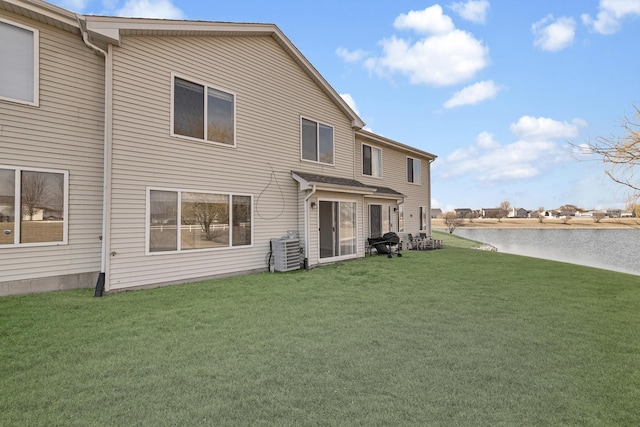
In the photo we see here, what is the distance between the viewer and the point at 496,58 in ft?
42.0

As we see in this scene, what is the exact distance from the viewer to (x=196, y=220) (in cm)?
723

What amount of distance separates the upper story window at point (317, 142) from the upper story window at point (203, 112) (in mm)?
2796

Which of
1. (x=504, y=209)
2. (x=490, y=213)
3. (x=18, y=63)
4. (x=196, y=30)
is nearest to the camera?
(x=18, y=63)

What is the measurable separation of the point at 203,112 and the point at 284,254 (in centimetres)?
431

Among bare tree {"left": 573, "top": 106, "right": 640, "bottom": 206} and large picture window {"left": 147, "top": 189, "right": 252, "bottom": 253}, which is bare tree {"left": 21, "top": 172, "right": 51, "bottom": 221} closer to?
large picture window {"left": 147, "top": 189, "right": 252, "bottom": 253}

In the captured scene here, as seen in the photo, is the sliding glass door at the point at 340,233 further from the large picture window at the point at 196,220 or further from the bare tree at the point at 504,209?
the bare tree at the point at 504,209

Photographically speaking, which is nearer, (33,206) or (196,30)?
(33,206)

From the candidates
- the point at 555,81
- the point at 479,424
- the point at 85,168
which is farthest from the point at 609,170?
the point at 555,81

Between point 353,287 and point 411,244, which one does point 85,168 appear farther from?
point 411,244

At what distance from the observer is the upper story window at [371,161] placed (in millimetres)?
13532

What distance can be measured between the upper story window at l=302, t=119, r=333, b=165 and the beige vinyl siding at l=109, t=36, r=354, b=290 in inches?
10.6

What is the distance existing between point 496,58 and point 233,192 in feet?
41.2

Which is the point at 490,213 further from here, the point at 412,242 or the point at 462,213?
the point at 412,242

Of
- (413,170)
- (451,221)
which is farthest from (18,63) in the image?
(451,221)
